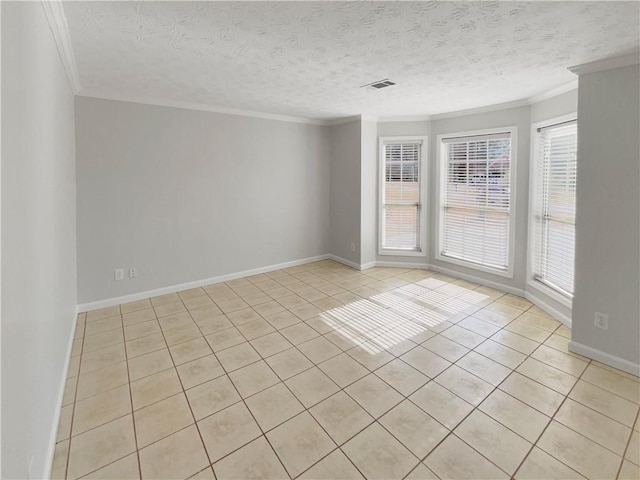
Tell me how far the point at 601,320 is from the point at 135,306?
15.2 feet

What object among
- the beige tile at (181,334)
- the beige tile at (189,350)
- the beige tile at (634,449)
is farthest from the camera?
the beige tile at (181,334)

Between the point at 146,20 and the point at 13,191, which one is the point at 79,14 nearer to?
the point at 146,20

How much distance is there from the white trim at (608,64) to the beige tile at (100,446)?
4.17 meters

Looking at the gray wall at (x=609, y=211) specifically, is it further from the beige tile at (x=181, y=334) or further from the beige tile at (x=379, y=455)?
the beige tile at (x=181, y=334)

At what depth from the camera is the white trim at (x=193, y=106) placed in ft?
11.7

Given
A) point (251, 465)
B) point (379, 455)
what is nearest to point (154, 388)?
point (251, 465)

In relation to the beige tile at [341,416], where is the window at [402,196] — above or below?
above

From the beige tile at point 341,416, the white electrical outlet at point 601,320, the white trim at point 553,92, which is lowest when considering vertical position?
the beige tile at point 341,416

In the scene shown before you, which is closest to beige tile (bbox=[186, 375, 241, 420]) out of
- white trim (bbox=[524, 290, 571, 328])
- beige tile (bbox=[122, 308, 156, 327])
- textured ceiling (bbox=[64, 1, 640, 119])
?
beige tile (bbox=[122, 308, 156, 327])

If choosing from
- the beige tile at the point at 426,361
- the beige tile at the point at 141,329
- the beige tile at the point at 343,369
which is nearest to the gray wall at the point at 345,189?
the beige tile at the point at 426,361

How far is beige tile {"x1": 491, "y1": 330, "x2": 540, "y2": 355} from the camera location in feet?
9.53

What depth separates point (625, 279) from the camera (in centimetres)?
255

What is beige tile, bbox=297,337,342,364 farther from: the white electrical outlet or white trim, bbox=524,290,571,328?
white trim, bbox=524,290,571,328

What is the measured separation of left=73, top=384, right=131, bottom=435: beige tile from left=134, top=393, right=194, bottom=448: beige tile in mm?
144
